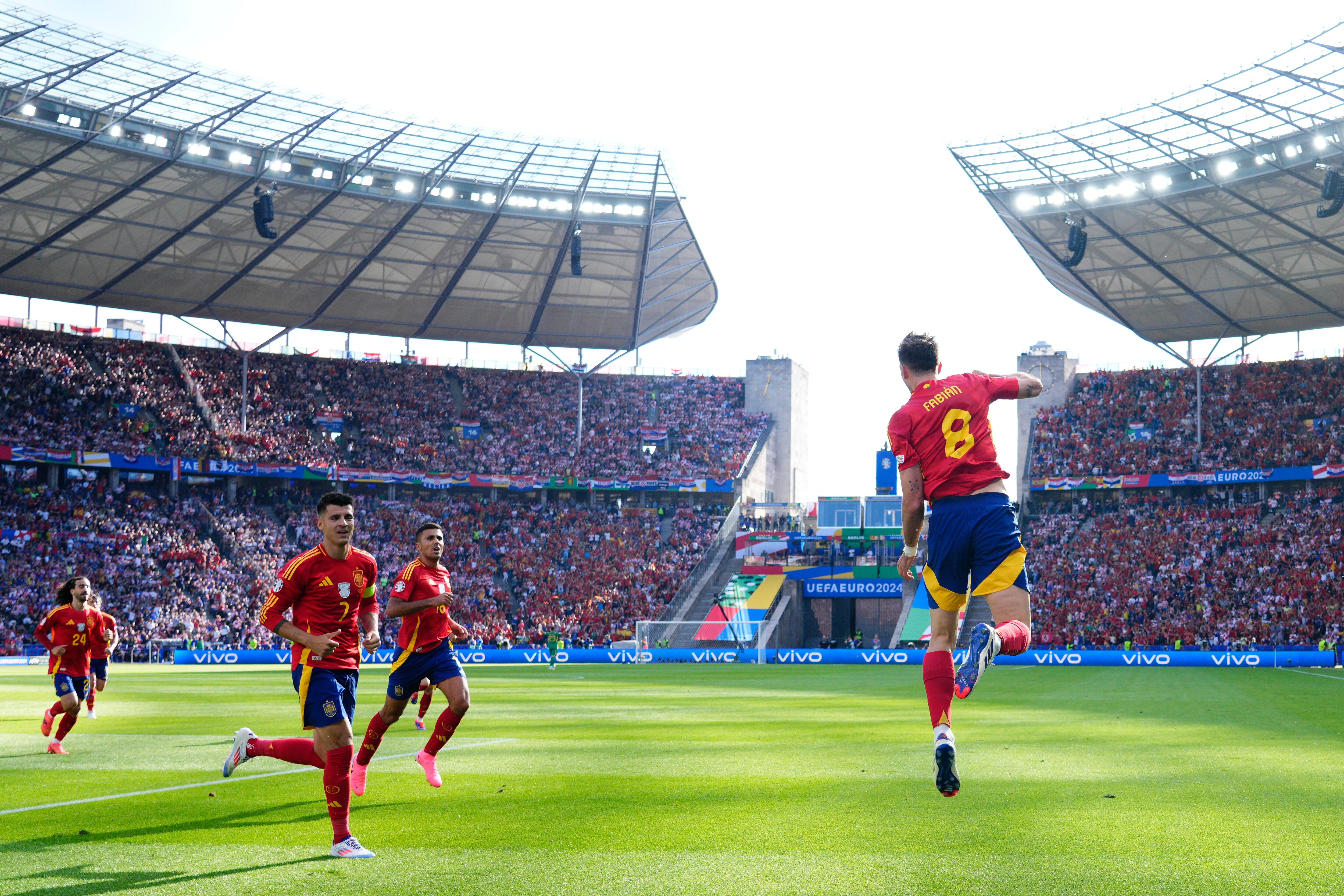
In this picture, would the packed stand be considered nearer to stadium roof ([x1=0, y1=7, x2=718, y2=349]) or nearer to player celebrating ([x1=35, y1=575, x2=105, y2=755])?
stadium roof ([x1=0, y1=7, x2=718, y2=349])

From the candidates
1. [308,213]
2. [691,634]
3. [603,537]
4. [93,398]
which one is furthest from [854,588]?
[93,398]

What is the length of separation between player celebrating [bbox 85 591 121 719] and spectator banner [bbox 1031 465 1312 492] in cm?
4872

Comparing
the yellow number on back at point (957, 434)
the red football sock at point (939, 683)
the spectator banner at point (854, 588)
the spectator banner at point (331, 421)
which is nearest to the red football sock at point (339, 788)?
the red football sock at point (939, 683)

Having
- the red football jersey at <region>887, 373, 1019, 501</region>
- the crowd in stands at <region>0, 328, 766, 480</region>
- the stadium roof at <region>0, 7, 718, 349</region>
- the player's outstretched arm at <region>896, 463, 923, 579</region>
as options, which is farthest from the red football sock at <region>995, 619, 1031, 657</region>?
the crowd in stands at <region>0, 328, 766, 480</region>

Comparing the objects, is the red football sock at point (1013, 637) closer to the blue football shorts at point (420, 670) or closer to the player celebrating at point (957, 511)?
the player celebrating at point (957, 511)

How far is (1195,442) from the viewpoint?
55.0m

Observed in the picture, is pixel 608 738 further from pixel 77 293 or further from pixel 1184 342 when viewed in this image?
pixel 1184 342

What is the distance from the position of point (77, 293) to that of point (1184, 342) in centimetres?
5551

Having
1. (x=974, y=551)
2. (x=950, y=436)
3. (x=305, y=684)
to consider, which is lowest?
(x=305, y=684)

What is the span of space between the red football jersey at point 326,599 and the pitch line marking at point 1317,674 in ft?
97.0

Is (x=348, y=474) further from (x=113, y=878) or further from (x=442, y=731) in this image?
(x=113, y=878)

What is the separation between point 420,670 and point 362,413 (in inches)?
2068

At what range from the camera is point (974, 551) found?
24.3ft

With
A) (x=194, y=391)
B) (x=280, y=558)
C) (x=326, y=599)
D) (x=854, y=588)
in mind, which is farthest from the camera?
(x=194, y=391)
